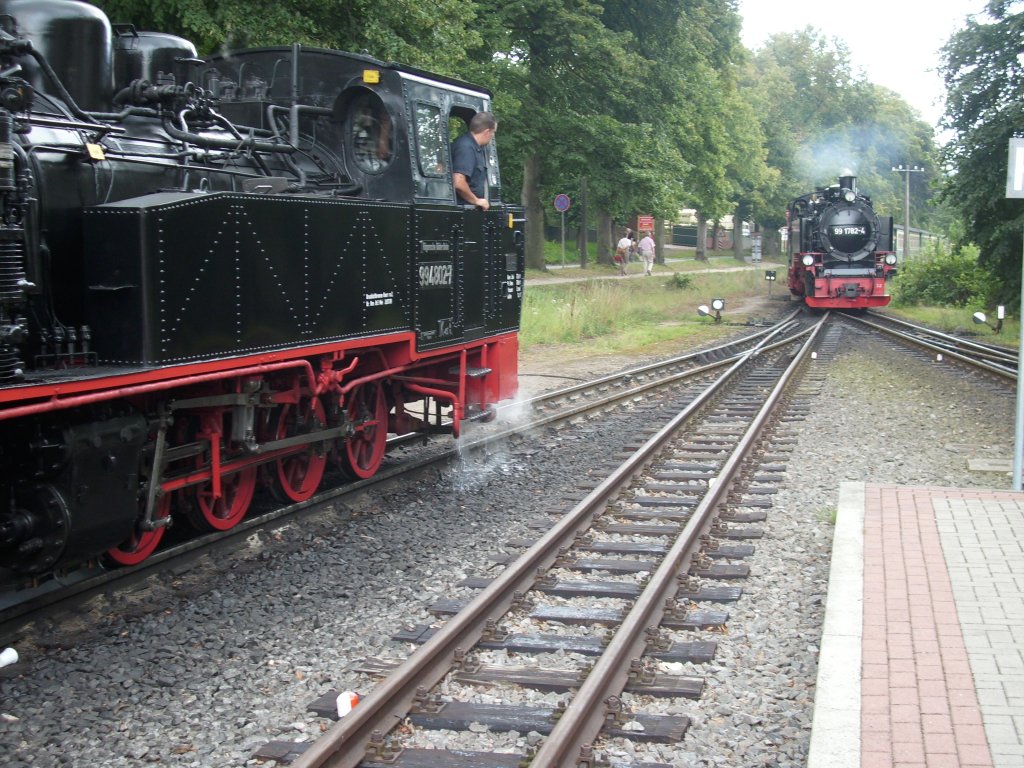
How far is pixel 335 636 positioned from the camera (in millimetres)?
5320

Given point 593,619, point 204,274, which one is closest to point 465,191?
point 204,274

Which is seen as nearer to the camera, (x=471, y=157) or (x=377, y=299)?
(x=377, y=299)

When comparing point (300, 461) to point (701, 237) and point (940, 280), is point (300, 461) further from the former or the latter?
point (701, 237)

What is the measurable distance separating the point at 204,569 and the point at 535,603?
1944 mm

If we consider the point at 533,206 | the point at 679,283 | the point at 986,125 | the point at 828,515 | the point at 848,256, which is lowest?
the point at 828,515

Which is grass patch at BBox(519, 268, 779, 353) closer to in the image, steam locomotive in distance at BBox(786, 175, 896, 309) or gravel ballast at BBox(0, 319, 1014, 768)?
steam locomotive in distance at BBox(786, 175, 896, 309)

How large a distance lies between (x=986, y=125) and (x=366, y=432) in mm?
14967

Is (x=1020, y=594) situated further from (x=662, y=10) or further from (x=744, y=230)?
(x=744, y=230)

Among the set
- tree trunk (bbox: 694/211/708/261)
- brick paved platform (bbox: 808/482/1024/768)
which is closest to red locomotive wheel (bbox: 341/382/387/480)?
brick paved platform (bbox: 808/482/1024/768)

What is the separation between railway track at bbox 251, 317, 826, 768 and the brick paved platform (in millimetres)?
623

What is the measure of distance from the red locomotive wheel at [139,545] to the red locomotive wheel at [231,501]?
0.49 m

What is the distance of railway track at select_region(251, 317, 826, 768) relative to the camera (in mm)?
4043

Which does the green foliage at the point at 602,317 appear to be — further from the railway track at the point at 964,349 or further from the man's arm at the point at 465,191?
the man's arm at the point at 465,191

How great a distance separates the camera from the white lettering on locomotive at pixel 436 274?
8.05 meters
